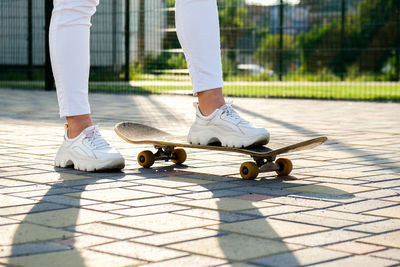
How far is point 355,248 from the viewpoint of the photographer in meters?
1.89

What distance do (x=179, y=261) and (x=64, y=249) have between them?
0.31 meters

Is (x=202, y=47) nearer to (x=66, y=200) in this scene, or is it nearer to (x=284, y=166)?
(x=284, y=166)

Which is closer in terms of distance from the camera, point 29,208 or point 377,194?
point 29,208

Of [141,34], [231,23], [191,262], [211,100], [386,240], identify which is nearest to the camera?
[191,262]

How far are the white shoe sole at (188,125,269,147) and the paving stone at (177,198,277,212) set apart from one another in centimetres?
49

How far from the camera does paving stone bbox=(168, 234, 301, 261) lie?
1.82 metres

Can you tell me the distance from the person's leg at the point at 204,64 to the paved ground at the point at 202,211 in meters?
0.20

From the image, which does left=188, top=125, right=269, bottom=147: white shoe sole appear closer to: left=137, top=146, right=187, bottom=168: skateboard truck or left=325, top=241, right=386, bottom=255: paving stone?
left=137, top=146, right=187, bottom=168: skateboard truck

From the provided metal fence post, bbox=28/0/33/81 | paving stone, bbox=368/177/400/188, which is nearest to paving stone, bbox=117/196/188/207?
paving stone, bbox=368/177/400/188

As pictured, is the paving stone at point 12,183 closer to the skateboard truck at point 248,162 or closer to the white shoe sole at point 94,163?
the white shoe sole at point 94,163

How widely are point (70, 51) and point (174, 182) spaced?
80 cm

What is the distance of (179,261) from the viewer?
5.74 ft

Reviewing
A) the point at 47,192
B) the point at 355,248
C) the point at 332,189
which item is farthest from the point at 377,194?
the point at 47,192

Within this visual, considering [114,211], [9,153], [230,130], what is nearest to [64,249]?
[114,211]
